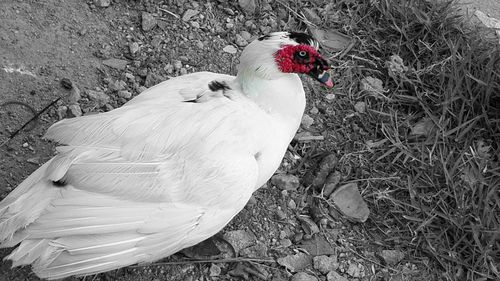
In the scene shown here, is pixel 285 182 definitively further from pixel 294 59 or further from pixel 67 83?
pixel 67 83

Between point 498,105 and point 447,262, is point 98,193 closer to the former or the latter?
point 447,262

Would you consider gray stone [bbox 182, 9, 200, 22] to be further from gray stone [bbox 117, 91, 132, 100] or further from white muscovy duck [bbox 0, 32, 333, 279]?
white muscovy duck [bbox 0, 32, 333, 279]

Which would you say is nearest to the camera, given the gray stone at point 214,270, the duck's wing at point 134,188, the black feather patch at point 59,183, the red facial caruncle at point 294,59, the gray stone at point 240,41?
the duck's wing at point 134,188

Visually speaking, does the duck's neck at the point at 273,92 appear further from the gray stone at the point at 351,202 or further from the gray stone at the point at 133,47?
the gray stone at the point at 133,47

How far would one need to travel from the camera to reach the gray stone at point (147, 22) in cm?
352

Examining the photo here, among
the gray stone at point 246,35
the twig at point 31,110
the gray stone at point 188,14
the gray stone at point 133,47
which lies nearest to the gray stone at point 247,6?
the gray stone at point 246,35

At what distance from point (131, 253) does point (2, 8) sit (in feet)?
5.25

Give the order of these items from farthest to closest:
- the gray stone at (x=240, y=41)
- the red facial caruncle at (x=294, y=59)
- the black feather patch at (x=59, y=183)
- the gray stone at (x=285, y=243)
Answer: the gray stone at (x=240, y=41)
the gray stone at (x=285, y=243)
the red facial caruncle at (x=294, y=59)
the black feather patch at (x=59, y=183)

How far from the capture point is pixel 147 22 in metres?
3.53

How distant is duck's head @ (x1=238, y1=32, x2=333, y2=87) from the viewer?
2.62 metres

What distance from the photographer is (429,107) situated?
3443 millimetres

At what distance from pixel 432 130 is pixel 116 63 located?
4.99 ft

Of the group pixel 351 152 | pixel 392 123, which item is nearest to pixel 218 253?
pixel 351 152

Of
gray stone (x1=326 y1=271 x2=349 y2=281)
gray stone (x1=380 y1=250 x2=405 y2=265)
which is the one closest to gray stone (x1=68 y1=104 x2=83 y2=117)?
gray stone (x1=326 y1=271 x2=349 y2=281)
